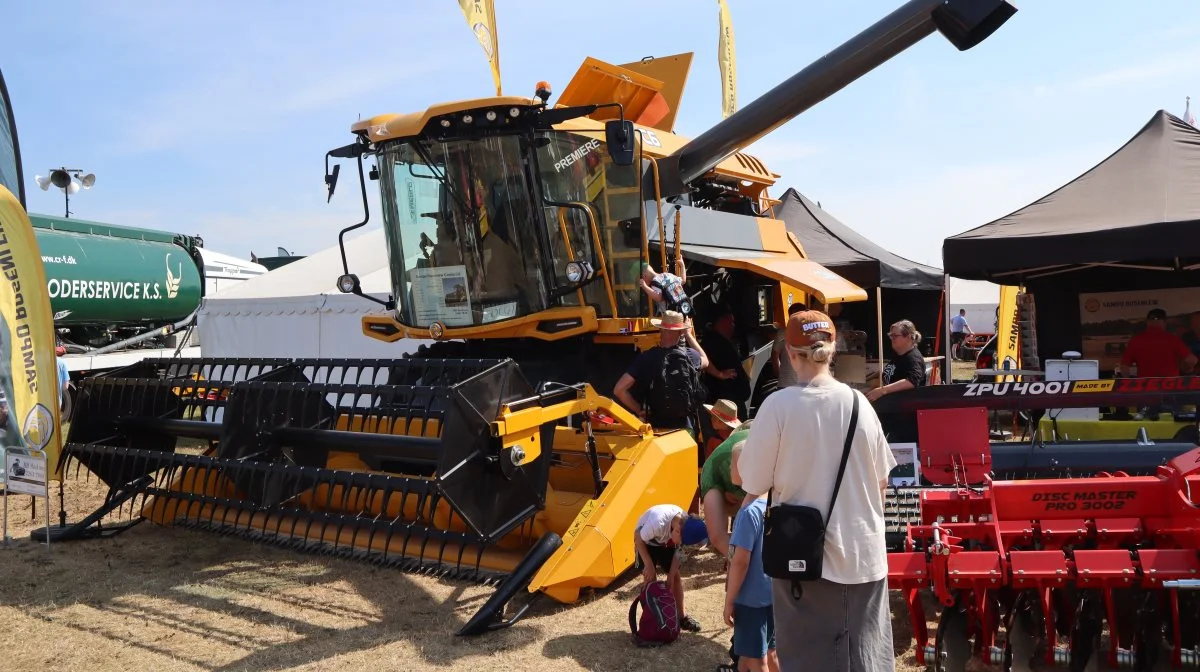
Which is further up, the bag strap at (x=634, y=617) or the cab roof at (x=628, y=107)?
the cab roof at (x=628, y=107)

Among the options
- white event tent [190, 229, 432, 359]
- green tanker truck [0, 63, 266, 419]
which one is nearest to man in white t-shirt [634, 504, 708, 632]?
white event tent [190, 229, 432, 359]

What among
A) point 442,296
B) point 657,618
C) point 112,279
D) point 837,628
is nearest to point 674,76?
point 442,296

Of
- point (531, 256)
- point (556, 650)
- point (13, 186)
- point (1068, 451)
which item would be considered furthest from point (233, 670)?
point (13, 186)

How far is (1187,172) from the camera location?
24.7 feet

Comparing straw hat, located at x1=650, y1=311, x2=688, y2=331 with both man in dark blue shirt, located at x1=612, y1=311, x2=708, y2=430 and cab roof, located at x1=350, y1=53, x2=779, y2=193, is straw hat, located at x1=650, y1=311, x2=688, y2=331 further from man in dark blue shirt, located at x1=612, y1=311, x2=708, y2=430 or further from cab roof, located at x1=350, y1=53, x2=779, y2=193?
cab roof, located at x1=350, y1=53, x2=779, y2=193

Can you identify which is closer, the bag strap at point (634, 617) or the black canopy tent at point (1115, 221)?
the bag strap at point (634, 617)

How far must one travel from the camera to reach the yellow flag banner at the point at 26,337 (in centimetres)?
580

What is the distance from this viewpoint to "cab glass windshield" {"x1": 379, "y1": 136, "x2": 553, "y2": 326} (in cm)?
605

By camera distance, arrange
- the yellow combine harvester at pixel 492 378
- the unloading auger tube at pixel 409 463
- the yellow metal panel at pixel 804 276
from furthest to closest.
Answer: the yellow metal panel at pixel 804 276
the yellow combine harvester at pixel 492 378
the unloading auger tube at pixel 409 463

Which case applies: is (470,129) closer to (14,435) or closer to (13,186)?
(14,435)

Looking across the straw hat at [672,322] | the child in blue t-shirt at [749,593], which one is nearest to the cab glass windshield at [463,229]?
the straw hat at [672,322]

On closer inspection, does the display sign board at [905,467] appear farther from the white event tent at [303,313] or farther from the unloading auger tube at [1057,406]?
the white event tent at [303,313]

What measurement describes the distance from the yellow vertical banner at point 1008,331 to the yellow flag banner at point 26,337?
1094 cm

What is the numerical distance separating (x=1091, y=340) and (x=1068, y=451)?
18.5 ft
